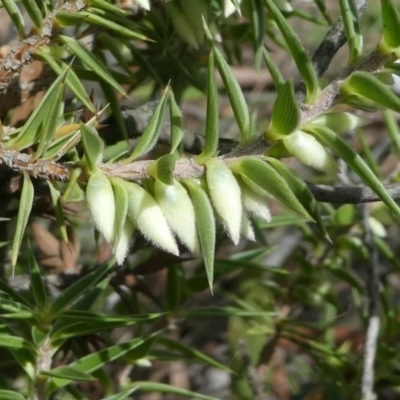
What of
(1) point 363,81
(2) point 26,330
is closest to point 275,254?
(2) point 26,330

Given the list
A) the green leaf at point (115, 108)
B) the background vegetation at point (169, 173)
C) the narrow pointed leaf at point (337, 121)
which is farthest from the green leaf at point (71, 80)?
the narrow pointed leaf at point (337, 121)

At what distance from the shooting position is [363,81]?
21.6 inches

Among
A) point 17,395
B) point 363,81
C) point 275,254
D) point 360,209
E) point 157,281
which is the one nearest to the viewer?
point 363,81

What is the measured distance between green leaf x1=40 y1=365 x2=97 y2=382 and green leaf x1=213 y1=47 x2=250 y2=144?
9.3 inches

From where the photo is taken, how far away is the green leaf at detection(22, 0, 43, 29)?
639 millimetres

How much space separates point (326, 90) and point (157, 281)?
4.18ft

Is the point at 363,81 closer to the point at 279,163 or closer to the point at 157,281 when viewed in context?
the point at 279,163

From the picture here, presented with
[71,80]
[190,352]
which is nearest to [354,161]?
[71,80]

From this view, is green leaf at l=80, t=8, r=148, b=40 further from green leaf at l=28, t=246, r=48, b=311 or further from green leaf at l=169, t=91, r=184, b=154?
green leaf at l=28, t=246, r=48, b=311

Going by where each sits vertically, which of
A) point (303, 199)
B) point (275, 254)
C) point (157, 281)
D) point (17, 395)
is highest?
point (303, 199)

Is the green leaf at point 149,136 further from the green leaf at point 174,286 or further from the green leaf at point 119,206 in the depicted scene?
the green leaf at point 174,286

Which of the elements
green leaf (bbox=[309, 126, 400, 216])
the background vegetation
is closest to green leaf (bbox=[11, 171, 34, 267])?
the background vegetation

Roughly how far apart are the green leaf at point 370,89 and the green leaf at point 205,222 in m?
0.13

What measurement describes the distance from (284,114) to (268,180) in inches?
1.9
